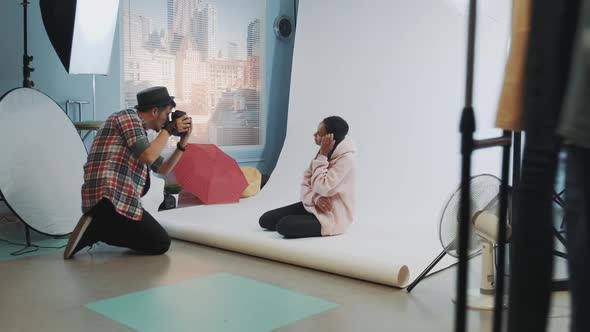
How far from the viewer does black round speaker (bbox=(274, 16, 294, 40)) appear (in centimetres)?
642

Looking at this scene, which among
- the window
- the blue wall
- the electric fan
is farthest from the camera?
the window

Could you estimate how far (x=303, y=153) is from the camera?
17.5 feet

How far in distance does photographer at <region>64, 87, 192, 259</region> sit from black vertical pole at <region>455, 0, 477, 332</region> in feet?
8.65

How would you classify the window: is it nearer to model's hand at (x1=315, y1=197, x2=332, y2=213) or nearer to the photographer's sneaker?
the photographer's sneaker

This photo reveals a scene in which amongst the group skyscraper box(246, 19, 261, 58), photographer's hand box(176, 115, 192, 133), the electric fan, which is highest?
skyscraper box(246, 19, 261, 58)

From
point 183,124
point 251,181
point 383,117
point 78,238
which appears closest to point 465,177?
point 183,124

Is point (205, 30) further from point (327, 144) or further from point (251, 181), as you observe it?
Result: point (327, 144)

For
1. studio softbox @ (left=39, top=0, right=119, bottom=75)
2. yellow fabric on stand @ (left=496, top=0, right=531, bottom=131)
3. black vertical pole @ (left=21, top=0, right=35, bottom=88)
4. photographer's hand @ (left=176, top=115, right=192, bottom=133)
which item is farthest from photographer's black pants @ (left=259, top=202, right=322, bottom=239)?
yellow fabric on stand @ (left=496, top=0, right=531, bottom=131)

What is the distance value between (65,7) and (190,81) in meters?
1.74

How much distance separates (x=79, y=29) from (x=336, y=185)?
2052mm

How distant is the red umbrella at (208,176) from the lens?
195 inches

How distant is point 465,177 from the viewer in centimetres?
82

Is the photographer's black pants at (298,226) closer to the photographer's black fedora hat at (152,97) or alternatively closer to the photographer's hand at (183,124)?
the photographer's hand at (183,124)

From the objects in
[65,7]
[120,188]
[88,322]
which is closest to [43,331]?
[88,322]
